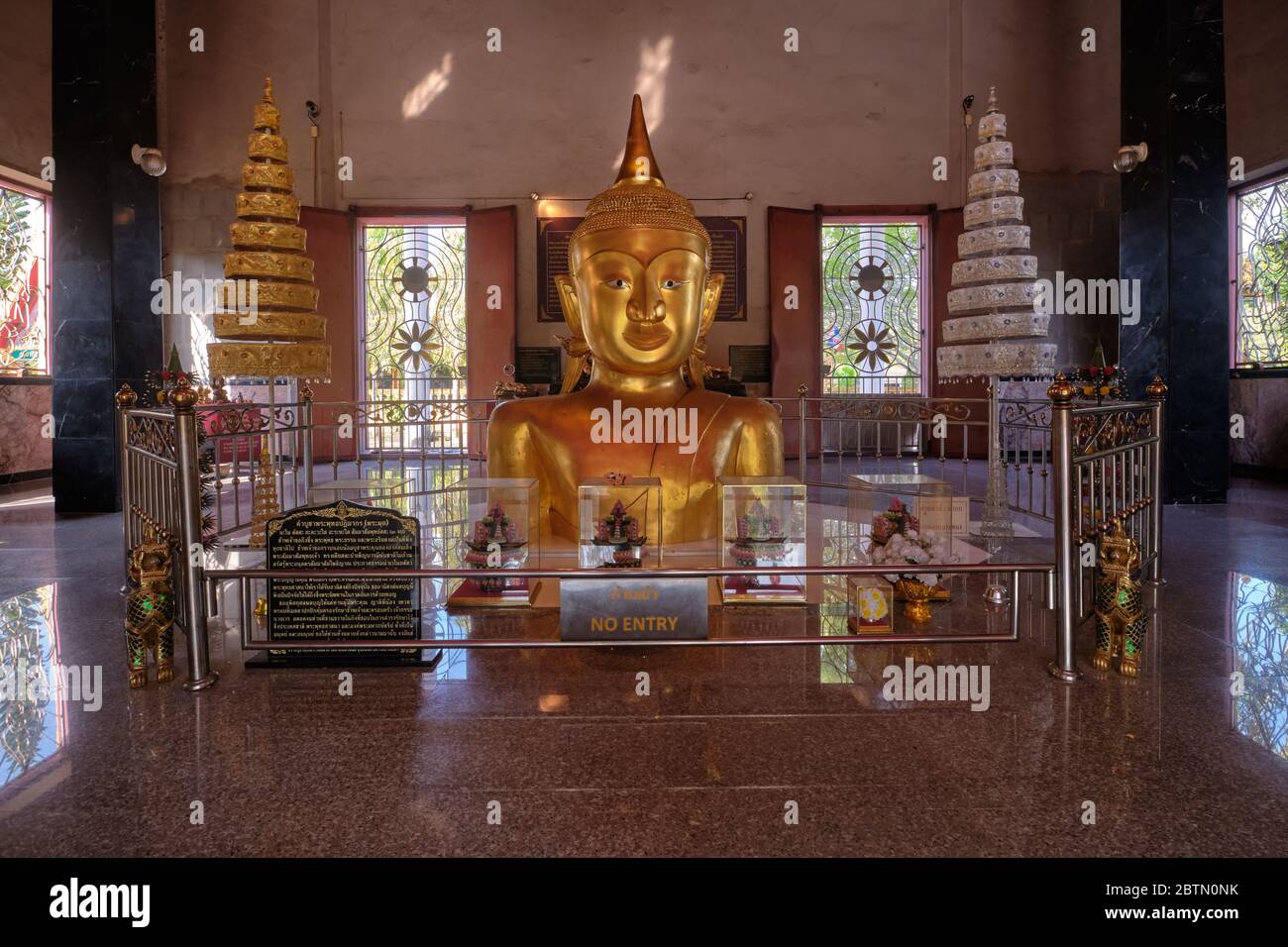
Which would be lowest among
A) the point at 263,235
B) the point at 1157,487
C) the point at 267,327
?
the point at 1157,487

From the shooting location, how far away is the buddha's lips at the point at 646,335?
4.23m

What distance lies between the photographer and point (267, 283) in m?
6.04

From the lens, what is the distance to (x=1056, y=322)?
11039 millimetres

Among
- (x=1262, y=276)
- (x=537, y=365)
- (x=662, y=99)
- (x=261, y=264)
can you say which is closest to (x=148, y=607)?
(x=261, y=264)

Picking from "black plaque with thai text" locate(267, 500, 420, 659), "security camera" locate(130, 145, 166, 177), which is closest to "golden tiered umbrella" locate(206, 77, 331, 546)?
"security camera" locate(130, 145, 166, 177)

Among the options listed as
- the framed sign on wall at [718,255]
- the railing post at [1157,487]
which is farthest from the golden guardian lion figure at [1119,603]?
the framed sign on wall at [718,255]

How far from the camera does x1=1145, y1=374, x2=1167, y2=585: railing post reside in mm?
4168

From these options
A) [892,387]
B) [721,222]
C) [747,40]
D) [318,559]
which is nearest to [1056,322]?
[892,387]

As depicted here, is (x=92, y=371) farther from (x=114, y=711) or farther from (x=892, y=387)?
(x=892, y=387)

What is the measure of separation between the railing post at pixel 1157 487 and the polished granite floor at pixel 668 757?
820 mm

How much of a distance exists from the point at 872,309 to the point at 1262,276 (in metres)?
4.43

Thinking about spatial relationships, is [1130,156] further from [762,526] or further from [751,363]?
[762,526]

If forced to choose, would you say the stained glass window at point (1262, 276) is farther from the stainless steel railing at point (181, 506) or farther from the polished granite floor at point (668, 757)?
the stainless steel railing at point (181, 506)

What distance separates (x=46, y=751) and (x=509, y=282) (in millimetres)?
9040
